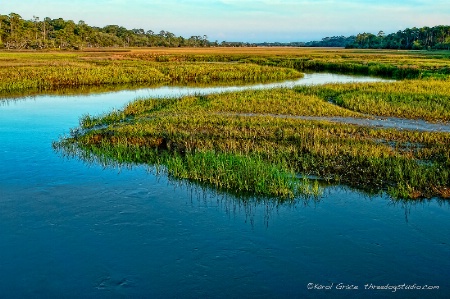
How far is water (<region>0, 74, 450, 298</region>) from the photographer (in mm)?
7180

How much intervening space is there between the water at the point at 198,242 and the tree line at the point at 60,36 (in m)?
80.9

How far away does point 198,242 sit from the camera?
8633mm

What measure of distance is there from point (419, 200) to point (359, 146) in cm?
358

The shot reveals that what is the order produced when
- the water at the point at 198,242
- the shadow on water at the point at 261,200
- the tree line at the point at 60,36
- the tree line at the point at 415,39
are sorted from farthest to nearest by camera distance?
the tree line at the point at 415,39 < the tree line at the point at 60,36 < the shadow on water at the point at 261,200 < the water at the point at 198,242

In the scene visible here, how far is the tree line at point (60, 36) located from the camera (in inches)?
3361

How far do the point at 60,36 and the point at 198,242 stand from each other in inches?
3943

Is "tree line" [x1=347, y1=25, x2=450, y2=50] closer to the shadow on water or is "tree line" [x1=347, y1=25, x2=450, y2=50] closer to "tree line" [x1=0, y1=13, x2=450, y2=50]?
"tree line" [x1=0, y1=13, x2=450, y2=50]

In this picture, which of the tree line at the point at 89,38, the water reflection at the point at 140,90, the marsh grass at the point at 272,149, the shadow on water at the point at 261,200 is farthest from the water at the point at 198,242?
the tree line at the point at 89,38

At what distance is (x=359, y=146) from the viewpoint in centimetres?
1369

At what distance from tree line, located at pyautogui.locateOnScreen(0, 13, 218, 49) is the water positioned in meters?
80.9

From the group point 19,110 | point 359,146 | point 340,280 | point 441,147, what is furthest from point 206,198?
point 19,110

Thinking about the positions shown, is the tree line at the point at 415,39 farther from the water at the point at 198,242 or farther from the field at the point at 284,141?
the water at the point at 198,242

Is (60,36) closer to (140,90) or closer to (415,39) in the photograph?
(140,90)

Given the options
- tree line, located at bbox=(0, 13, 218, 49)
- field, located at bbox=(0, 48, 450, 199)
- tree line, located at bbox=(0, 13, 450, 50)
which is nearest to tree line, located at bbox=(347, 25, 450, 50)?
tree line, located at bbox=(0, 13, 450, 50)
